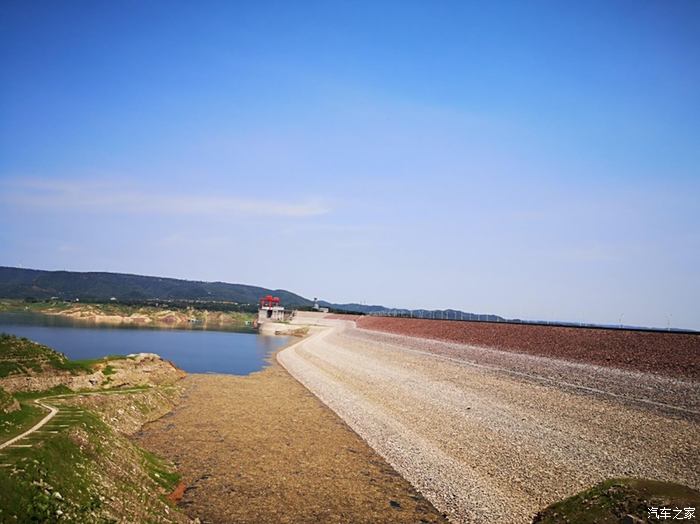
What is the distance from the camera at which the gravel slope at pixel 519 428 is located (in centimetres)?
1485

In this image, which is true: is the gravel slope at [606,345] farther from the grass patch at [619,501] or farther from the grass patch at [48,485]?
the grass patch at [48,485]

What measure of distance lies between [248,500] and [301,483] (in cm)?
218

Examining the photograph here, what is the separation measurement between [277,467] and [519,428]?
10.4m

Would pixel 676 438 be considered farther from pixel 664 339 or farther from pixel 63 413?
pixel 63 413

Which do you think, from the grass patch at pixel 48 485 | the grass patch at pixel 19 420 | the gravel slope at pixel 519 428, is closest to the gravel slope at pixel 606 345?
the gravel slope at pixel 519 428

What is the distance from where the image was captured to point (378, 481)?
16.4 m

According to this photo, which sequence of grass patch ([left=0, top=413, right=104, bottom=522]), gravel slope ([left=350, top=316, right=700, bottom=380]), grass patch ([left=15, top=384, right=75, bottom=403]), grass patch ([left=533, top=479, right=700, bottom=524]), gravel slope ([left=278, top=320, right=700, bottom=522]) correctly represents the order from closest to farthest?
grass patch ([left=533, top=479, right=700, bottom=524]) → grass patch ([left=0, top=413, right=104, bottom=522]) → gravel slope ([left=278, top=320, right=700, bottom=522]) → grass patch ([left=15, top=384, right=75, bottom=403]) → gravel slope ([left=350, top=316, right=700, bottom=380])

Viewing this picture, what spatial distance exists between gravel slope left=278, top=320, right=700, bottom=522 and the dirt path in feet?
3.78

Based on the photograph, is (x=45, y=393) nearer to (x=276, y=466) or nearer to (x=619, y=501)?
(x=276, y=466)

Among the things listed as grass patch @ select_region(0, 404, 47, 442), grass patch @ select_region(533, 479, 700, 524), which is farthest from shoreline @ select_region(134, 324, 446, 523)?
grass patch @ select_region(533, 479, 700, 524)

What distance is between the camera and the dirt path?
1377 cm

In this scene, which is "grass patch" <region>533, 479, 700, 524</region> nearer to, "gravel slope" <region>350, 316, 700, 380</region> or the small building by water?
"gravel slope" <region>350, 316, 700, 380</region>

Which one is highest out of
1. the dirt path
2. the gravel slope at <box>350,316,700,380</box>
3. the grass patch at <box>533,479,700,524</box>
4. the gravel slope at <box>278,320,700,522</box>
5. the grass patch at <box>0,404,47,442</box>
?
the gravel slope at <box>350,316,700,380</box>

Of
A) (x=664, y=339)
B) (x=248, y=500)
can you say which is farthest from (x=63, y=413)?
(x=664, y=339)
